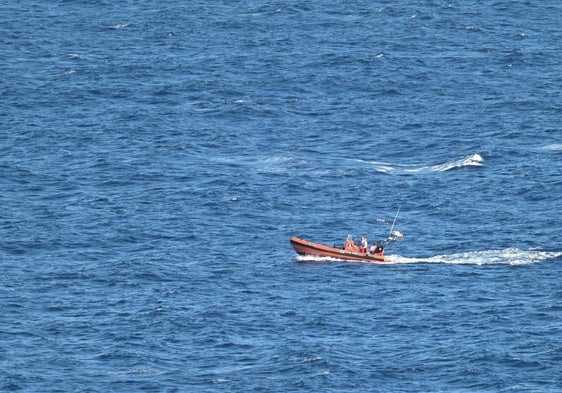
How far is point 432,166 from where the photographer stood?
166250mm

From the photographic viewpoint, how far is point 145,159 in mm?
169625

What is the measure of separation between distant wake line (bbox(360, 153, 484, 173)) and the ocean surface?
1.27 feet

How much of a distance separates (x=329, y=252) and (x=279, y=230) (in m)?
9.57

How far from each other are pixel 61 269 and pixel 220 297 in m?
14.8

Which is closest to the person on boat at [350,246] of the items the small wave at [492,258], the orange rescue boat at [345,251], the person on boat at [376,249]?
the orange rescue boat at [345,251]

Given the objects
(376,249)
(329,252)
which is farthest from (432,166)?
(329,252)

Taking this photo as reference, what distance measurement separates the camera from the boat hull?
455 ft

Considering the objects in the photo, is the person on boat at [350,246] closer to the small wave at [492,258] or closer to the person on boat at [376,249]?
the person on boat at [376,249]

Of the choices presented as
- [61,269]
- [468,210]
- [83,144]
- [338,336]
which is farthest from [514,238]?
[83,144]

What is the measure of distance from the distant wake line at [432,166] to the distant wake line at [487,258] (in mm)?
25060

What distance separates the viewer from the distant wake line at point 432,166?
165 m

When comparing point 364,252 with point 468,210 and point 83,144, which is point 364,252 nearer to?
point 468,210

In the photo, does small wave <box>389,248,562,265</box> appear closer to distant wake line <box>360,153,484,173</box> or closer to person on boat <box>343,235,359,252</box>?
person on boat <box>343,235,359,252</box>

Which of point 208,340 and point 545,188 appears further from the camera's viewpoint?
point 545,188
